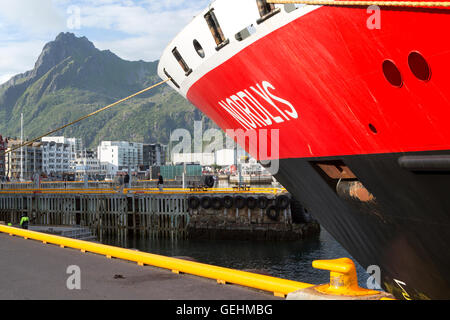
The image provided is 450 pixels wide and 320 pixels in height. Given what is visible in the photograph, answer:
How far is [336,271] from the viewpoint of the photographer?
554 cm

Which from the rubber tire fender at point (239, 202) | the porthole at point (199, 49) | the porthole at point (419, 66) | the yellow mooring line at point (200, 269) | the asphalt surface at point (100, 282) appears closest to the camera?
the porthole at point (419, 66)

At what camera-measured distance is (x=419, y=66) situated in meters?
6.00

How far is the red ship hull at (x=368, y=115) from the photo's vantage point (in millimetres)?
6027

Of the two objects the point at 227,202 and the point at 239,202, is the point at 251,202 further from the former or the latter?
the point at 227,202

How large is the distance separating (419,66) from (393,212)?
291 cm

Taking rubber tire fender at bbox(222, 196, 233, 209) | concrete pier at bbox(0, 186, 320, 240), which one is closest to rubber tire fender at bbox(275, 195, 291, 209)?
concrete pier at bbox(0, 186, 320, 240)

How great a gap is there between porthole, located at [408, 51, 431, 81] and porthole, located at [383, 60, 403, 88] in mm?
245

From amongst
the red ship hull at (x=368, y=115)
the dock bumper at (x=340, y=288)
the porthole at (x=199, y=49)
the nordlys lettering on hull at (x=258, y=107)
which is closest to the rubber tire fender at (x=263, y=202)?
the red ship hull at (x=368, y=115)

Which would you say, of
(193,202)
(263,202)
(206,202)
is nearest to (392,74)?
(263,202)

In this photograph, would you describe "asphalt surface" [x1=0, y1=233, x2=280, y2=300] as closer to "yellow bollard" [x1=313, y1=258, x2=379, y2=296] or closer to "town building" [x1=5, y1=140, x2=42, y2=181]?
"yellow bollard" [x1=313, y1=258, x2=379, y2=296]

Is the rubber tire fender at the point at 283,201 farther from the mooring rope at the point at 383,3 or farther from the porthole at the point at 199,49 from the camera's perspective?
the mooring rope at the point at 383,3

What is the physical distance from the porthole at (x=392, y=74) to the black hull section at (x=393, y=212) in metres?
1.13

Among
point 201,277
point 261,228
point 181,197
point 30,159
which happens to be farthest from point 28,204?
point 30,159
